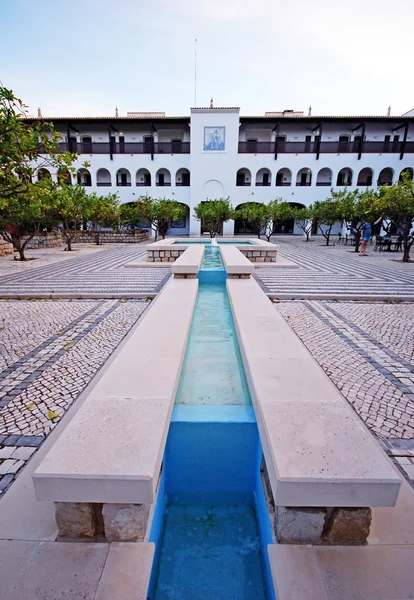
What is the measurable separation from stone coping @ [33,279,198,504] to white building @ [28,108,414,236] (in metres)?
23.4

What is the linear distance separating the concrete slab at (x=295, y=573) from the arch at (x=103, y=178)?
92.2ft

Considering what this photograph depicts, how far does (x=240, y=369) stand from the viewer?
3.10 metres

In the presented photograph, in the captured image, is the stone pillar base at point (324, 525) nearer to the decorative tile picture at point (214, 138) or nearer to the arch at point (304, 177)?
the decorative tile picture at point (214, 138)

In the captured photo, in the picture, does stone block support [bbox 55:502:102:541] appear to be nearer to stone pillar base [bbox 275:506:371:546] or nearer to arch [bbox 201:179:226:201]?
stone pillar base [bbox 275:506:371:546]

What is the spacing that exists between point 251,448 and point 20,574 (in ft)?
4.42

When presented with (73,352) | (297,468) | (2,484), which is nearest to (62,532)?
(2,484)

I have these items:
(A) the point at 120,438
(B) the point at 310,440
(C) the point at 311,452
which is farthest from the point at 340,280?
(A) the point at 120,438

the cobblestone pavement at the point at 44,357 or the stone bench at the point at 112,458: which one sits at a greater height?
the stone bench at the point at 112,458

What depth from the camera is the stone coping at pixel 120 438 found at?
1.47 metres

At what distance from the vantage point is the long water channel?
63.9 inches

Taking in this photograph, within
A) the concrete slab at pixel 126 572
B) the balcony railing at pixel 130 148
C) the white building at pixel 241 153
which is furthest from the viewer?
the balcony railing at pixel 130 148

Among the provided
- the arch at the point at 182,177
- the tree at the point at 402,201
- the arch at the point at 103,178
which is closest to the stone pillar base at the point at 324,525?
the tree at the point at 402,201

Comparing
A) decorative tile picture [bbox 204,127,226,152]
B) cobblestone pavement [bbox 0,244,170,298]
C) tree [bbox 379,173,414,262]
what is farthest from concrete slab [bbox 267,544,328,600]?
decorative tile picture [bbox 204,127,226,152]

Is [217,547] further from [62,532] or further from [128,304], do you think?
[128,304]
